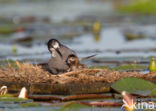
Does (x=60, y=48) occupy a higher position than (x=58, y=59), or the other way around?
(x=60, y=48)

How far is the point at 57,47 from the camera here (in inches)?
294

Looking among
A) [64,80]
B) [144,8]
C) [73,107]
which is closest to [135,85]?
[64,80]

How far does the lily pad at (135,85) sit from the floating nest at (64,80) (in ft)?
0.88

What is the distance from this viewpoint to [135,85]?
693 centimetres

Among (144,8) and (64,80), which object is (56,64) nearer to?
(64,80)

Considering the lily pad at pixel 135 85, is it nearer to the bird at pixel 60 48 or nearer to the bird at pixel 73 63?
the bird at pixel 73 63

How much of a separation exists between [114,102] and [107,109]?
18 cm

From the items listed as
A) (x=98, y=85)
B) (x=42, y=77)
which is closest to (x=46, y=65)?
(x=42, y=77)

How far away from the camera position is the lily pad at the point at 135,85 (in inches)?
271

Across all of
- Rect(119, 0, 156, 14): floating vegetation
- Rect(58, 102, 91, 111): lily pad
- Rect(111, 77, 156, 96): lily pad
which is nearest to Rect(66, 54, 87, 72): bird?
Rect(111, 77, 156, 96): lily pad

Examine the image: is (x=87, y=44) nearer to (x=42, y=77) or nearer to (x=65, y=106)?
(x=42, y=77)

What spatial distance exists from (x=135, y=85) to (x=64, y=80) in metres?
1.20

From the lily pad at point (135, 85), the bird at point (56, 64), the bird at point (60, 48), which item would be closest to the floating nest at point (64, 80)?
the bird at point (56, 64)

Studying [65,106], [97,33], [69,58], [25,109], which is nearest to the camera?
[65,106]
